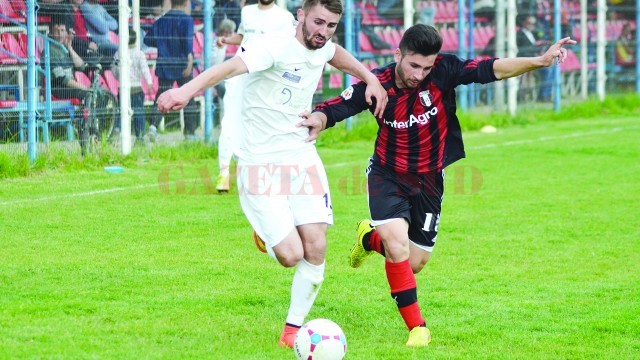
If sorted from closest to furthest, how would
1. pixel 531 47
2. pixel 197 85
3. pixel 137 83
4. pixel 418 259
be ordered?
pixel 197 85 → pixel 418 259 → pixel 137 83 → pixel 531 47

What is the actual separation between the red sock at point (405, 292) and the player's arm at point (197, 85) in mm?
1376

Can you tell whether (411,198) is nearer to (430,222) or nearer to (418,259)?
(430,222)

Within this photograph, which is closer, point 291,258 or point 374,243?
point 291,258

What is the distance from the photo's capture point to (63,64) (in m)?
11.9

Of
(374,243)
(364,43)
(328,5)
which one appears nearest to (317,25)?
(328,5)

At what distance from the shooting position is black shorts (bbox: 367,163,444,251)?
6051mm

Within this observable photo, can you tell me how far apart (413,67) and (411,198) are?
0.77 metres

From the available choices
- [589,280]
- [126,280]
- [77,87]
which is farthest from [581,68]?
[126,280]

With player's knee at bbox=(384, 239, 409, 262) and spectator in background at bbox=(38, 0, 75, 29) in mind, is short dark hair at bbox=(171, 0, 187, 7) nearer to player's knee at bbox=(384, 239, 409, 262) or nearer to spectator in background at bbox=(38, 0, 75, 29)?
spectator in background at bbox=(38, 0, 75, 29)

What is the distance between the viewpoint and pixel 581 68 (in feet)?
68.3

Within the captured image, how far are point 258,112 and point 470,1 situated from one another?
43.0ft

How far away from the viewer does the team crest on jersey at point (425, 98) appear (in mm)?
6113

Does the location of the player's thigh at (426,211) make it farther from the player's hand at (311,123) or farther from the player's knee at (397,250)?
the player's hand at (311,123)

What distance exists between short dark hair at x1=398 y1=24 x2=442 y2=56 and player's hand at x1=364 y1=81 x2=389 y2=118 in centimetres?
25
